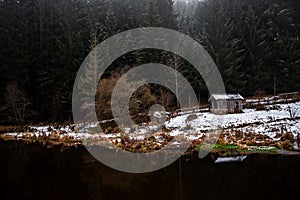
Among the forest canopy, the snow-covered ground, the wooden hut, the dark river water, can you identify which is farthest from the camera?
the forest canopy

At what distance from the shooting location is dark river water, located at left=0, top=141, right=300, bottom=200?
32.5 feet

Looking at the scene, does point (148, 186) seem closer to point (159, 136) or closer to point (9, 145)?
point (159, 136)

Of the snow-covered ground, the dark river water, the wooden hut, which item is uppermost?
the wooden hut

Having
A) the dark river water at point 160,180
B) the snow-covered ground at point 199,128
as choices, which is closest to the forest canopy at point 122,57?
the snow-covered ground at point 199,128

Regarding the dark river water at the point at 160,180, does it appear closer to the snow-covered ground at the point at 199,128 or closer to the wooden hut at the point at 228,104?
the snow-covered ground at the point at 199,128

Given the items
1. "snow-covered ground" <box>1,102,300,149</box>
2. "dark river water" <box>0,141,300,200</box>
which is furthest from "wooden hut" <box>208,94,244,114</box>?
"dark river water" <box>0,141,300,200</box>

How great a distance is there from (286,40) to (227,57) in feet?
24.2

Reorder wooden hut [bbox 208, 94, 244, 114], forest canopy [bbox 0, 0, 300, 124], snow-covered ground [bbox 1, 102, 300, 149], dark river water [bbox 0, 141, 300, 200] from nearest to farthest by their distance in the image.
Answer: dark river water [bbox 0, 141, 300, 200]
snow-covered ground [bbox 1, 102, 300, 149]
wooden hut [bbox 208, 94, 244, 114]
forest canopy [bbox 0, 0, 300, 124]

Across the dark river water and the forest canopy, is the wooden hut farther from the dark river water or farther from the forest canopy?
the dark river water

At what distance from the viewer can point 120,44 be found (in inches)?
1449

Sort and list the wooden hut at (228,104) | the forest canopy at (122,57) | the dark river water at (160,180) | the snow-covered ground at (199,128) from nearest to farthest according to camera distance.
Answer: the dark river water at (160,180) → the snow-covered ground at (199,128) → the wooden hut at (228,104) → the forest canopy at (122,57)

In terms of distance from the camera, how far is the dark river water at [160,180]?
9.91 m

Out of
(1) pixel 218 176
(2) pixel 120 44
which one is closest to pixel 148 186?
(1) pixel 218 176

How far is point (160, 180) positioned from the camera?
11.7m
